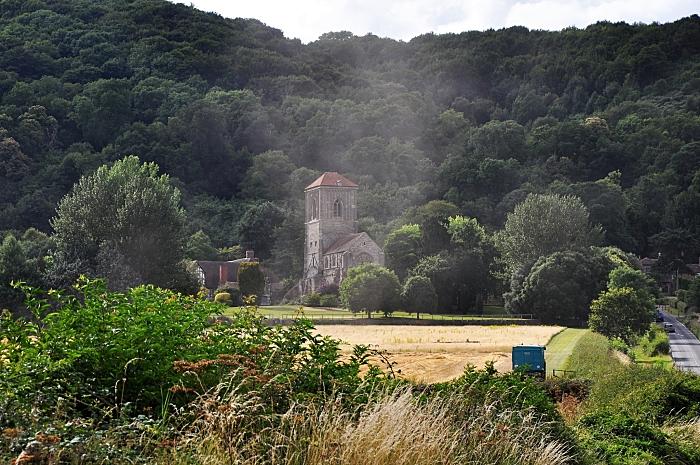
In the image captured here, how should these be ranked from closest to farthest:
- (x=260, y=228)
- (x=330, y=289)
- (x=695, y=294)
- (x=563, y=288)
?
(x=563, y=288) < (x=695, y=294) < (x=330, y=289) < (x=260, y=228)

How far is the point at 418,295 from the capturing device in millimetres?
84250

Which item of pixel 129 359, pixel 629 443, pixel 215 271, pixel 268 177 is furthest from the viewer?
pixel 268 177

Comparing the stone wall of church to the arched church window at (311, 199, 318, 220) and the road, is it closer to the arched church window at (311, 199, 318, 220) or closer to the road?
the arched church window at (311, 199, 318, 220)

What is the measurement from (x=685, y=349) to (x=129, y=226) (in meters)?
35.8

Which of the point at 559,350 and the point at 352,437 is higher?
the point at 352,437

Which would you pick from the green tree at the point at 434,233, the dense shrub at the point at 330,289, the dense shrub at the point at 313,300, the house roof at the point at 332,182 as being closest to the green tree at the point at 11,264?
the dense shrub at the point at 313,300

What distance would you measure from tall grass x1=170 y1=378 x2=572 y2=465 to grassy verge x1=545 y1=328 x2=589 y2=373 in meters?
24.0

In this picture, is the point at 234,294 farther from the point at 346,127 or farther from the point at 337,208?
the point at 346,127

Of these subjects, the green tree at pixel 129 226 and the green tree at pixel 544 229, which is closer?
the green tree at pixel 129 226

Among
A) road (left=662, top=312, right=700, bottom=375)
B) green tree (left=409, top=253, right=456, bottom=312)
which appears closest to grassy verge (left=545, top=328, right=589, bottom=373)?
road (left=662, top=312, right=700, bottom=375)

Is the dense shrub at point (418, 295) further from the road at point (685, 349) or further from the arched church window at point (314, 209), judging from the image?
the arched church window at point (314, 209)

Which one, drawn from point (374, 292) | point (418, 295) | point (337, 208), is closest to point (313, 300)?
point (374, 292)

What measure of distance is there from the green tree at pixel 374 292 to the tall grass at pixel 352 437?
237 ft

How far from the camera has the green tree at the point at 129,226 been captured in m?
69.8
